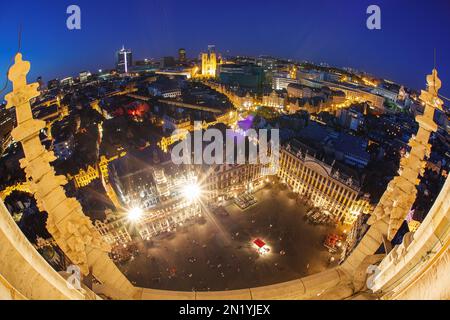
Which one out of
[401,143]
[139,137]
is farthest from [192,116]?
[401,143]

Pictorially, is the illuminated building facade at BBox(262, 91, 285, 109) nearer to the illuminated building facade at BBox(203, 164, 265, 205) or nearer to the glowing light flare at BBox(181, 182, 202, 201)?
the illuminated building facade at BBox(203, 164, 265, 205)

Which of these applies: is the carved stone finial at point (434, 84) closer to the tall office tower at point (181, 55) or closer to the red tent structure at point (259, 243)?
the red tent structure at point (259, 243)

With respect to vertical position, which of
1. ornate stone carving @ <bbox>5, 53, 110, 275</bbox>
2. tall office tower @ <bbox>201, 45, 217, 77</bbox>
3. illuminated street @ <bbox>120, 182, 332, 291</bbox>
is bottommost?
illuminated street @ <bbox>120, 182, 332, 291</bbox>

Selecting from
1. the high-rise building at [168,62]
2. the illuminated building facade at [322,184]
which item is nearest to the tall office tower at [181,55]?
the high-rise building at [168,62]

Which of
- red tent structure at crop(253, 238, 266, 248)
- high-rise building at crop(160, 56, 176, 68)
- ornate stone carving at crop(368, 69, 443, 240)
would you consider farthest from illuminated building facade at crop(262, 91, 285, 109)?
high-rise building at crop(160, 56, 176, 68)
